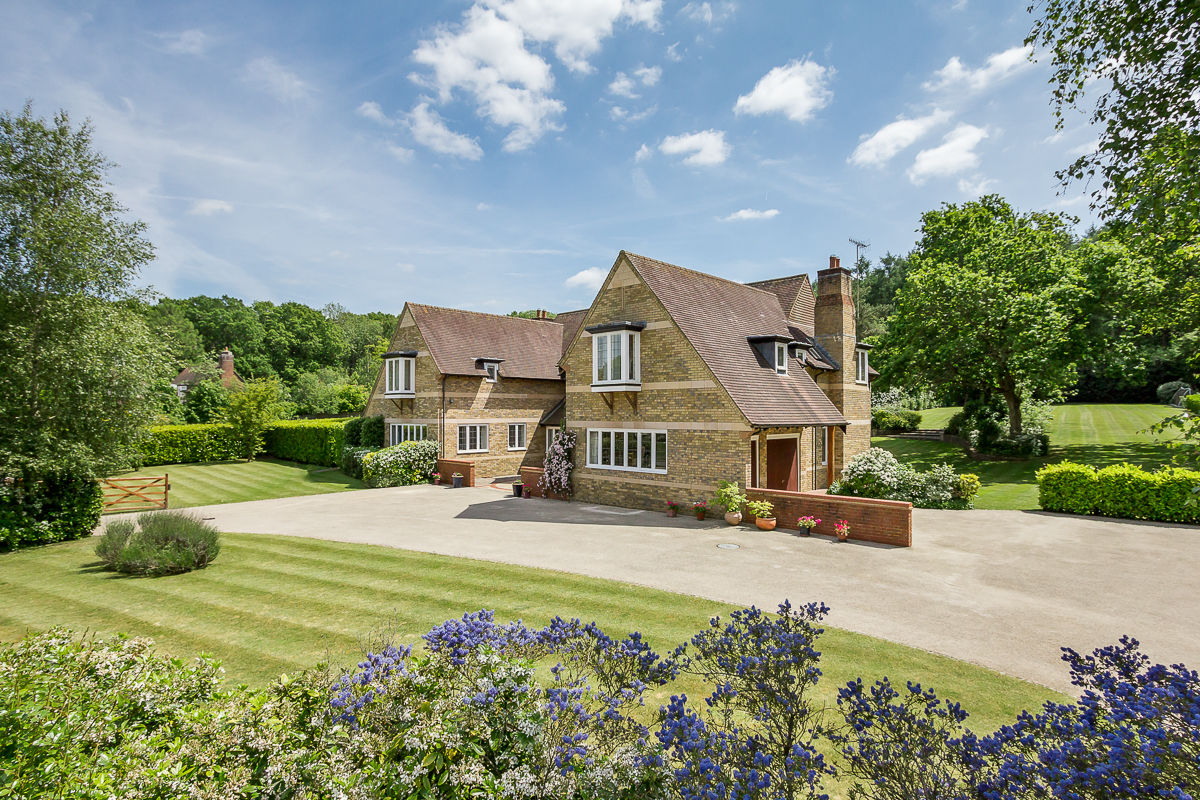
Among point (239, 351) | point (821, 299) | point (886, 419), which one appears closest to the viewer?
point (821, 299)

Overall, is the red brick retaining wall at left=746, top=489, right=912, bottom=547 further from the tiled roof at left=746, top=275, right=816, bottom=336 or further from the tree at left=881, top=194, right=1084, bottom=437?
the tree at left=881, top=194, right=1084, bottom=437

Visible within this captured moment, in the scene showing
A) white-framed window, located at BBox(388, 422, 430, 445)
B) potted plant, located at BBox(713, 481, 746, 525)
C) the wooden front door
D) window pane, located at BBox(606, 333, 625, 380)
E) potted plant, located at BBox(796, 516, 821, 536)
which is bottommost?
potted plant, located at BBox(796, 516, 821, 536)

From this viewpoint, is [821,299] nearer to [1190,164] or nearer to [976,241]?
[976,241]

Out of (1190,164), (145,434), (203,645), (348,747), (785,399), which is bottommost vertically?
(203,645)

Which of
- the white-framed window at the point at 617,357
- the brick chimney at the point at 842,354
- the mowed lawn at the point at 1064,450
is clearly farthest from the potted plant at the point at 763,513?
the mowed lawn at the point at 1064,450

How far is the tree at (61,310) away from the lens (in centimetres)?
1370

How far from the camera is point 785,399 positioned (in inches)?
750

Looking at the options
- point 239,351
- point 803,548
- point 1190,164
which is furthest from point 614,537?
point 239,351

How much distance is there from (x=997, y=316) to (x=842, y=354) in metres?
9.25

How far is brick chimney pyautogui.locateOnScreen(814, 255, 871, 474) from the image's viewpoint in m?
23.2

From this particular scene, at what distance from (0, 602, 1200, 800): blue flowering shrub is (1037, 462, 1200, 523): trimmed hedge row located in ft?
57.5

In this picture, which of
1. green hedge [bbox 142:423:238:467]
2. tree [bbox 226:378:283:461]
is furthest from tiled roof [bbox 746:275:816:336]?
green hedge [bbox 142:423:238:467]

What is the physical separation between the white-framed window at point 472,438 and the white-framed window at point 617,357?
1082 cm

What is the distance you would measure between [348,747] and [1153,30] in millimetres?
10004
